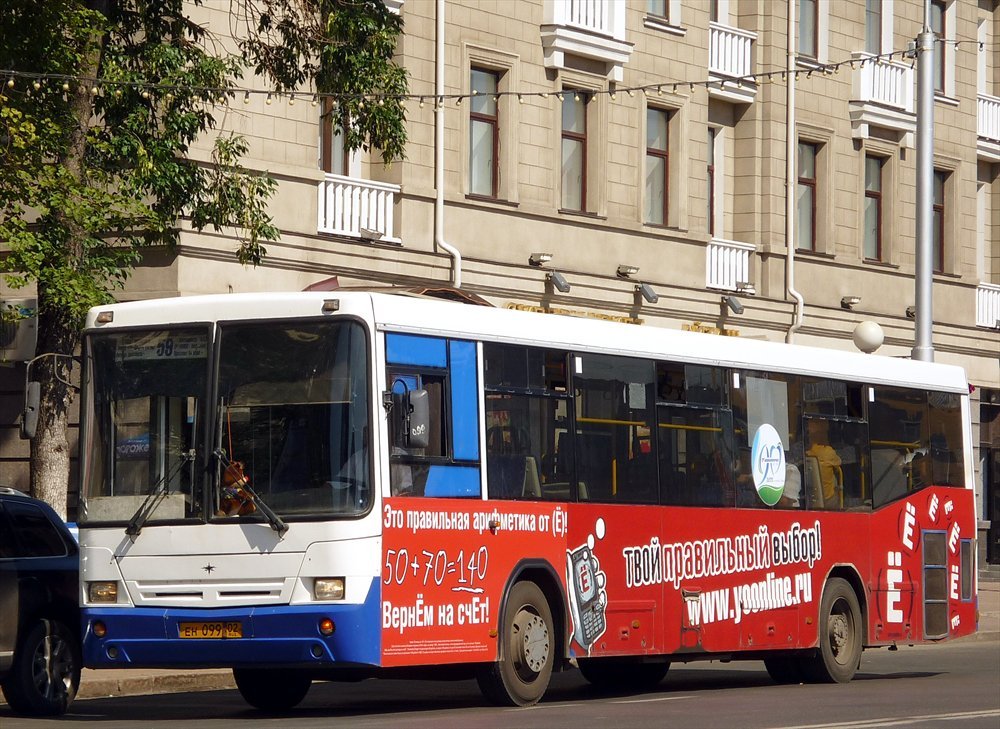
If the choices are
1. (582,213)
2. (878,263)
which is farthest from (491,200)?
(878,263)

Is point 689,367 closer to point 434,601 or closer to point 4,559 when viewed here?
point 434,601

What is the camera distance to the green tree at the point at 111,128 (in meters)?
18.7

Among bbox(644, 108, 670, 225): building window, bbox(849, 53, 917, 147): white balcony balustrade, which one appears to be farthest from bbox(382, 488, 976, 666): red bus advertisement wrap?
bbox(849, 53, 917, 147): white balcony balustrade

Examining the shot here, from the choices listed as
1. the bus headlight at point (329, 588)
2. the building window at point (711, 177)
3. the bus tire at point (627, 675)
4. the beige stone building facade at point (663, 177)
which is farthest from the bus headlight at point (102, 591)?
the building window at point (711, 177)

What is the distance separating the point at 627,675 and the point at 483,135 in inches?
529

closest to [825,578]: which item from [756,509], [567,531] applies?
[756,509]

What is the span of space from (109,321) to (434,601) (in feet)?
9.80

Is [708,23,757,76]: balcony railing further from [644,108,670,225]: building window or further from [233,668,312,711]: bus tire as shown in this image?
[233,668,312,711]: bus tire

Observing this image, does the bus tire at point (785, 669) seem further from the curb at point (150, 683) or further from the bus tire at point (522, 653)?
the curb at point (150, 683)

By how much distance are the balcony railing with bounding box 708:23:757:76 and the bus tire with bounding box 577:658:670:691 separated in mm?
17711

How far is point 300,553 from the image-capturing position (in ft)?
45.2

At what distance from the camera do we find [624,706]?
51.5 ft

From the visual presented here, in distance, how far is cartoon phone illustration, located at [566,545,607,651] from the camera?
52.1 feet

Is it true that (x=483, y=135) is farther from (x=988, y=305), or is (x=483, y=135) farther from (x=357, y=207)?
(x=988, y=305)
